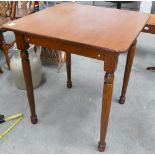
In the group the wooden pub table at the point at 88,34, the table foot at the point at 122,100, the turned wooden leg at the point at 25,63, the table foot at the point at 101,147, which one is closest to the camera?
the wooden pub table at the point at 88,34

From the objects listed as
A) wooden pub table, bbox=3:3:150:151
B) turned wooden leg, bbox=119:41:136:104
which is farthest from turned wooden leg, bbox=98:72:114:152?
turned wooden leg, bbox=119:41:136:104

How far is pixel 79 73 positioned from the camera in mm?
2168

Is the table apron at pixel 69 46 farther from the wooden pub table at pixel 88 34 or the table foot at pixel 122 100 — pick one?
the table foot at pixel 122 100

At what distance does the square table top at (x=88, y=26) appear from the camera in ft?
3.24

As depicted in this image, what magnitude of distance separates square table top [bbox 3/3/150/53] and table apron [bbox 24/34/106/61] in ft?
0.10

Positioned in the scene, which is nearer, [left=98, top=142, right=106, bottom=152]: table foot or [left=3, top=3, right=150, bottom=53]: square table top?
[left=3, top=3, right=150, bottom=53]: square table top

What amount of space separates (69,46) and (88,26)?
206 mm

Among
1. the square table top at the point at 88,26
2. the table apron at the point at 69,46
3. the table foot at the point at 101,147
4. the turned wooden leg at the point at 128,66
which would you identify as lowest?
the table foot at the point at 101,147

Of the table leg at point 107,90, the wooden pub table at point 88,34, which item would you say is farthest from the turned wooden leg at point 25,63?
the table leg at point 107,90

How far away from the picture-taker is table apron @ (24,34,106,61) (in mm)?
981

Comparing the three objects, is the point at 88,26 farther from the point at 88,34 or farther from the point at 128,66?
the point at 128,66

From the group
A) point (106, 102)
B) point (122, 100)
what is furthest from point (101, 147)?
point (122, 100)

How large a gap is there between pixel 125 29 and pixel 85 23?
239 millimetres

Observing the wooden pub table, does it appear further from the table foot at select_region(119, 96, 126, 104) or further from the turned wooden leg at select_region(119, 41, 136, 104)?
the table foot at select_region(119, 96, 126, 104)
